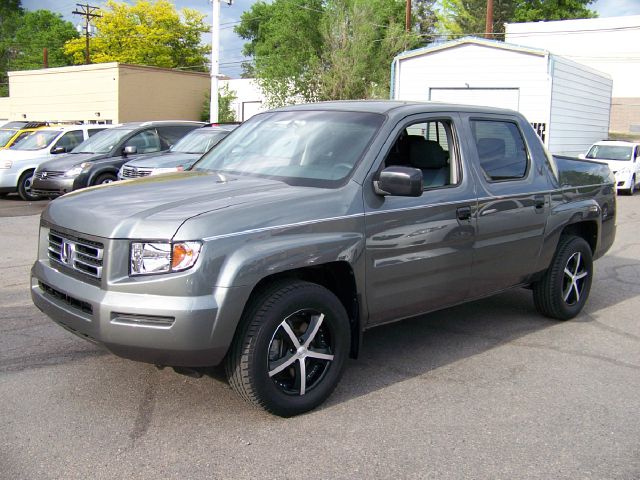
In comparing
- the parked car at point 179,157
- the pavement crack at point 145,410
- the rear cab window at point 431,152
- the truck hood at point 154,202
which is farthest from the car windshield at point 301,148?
the parked car at point 179,157

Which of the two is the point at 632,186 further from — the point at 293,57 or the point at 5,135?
the point at 293,57

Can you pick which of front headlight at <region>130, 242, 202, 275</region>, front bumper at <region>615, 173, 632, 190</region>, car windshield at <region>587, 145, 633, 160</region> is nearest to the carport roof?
car windshield at <region>587, 145, 633, 160</region>

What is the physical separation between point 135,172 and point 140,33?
50880 millimetres

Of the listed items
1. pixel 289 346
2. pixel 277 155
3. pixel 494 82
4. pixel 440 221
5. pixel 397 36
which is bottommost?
pixel 289 346

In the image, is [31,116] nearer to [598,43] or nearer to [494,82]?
[494,82]

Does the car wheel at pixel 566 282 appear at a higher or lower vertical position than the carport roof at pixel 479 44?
lower

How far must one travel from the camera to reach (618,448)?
3672 millimetres

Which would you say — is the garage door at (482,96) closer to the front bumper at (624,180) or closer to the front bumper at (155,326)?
the front bumper at (624,180)

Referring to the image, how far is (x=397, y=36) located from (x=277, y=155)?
3316cm

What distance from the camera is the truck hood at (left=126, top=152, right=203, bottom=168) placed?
1190cm

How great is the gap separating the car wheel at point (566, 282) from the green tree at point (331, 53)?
27.6m

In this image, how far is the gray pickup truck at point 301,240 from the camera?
11.5ft

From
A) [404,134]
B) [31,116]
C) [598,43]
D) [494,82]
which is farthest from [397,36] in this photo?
[404,134]

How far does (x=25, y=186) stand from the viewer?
1575 centimetres
